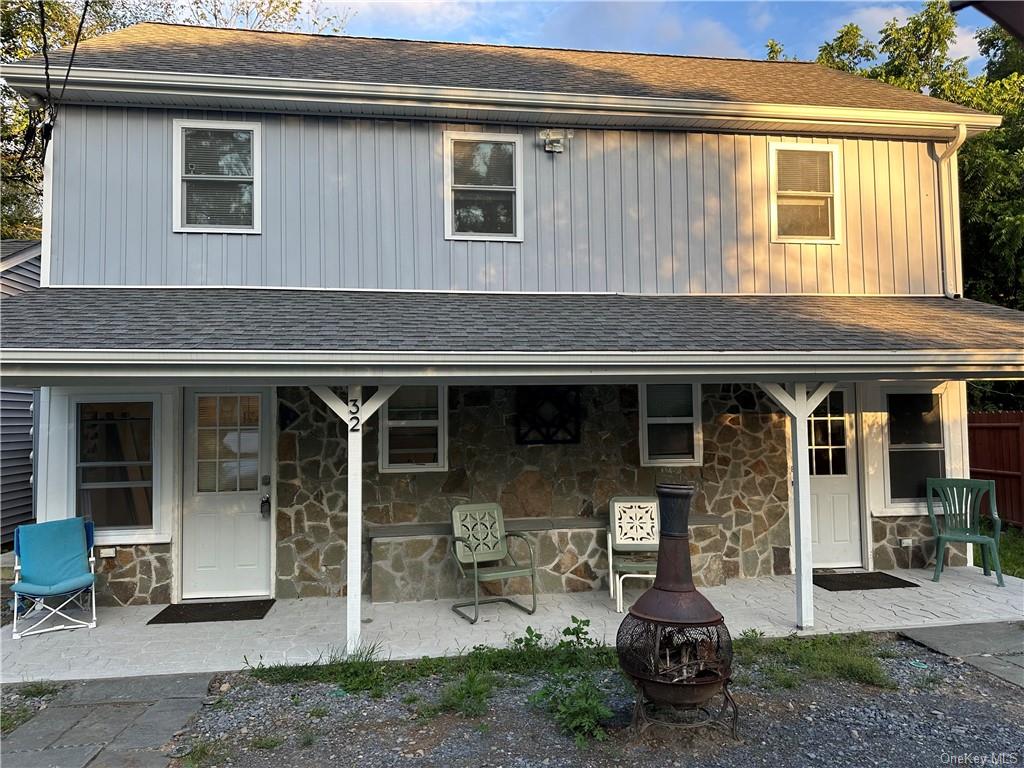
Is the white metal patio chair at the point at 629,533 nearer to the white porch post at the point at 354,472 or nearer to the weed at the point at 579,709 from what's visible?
the weed at the point at 579,709

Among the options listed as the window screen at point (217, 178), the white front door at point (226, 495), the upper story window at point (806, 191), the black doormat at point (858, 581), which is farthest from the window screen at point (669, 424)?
the window screen at point (217, 178)

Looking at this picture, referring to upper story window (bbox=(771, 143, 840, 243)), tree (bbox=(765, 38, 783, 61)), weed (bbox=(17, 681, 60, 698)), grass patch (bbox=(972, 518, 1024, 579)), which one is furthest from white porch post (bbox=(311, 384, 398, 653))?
tree (bbox=(765, 38, 783, 61))

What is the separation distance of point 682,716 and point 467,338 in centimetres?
291

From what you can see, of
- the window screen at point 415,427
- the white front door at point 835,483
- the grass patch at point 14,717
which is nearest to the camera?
the grass patch at point 14,717

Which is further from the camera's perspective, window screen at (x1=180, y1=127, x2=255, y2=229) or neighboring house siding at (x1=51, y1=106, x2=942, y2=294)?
window screen at (x1=180, y1=127, x2=255, y2=229)

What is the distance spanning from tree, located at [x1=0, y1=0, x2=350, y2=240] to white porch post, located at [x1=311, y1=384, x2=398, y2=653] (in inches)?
390

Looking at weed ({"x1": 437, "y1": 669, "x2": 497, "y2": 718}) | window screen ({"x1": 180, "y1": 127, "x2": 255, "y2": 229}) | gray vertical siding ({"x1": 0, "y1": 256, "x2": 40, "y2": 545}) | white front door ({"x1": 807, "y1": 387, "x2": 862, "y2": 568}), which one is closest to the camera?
weed ({"x1": 437, "y1": 669, "x2": 497, "y2": 718})

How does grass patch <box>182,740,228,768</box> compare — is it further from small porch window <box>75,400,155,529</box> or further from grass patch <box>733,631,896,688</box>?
grass patch <box>733,631,896,688</box>

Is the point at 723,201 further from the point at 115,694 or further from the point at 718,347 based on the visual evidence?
the point at 115,694

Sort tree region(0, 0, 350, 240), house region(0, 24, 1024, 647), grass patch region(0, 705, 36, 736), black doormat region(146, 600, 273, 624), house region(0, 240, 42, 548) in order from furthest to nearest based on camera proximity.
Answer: tree region(0, 0, 350, 240) → house region(0, 240, 42, 548) → house region(0, 24, 1024, 647) → black doormat region(146, 600, 273, 624) → grass patch region(0, 705, 36, 736)

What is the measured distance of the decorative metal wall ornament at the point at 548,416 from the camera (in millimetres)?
6676

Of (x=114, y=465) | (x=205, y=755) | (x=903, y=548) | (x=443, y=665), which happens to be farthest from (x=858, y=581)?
(x=114, y=465)

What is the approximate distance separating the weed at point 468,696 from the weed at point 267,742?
92cm

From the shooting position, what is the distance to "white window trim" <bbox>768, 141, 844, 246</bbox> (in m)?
7.10
